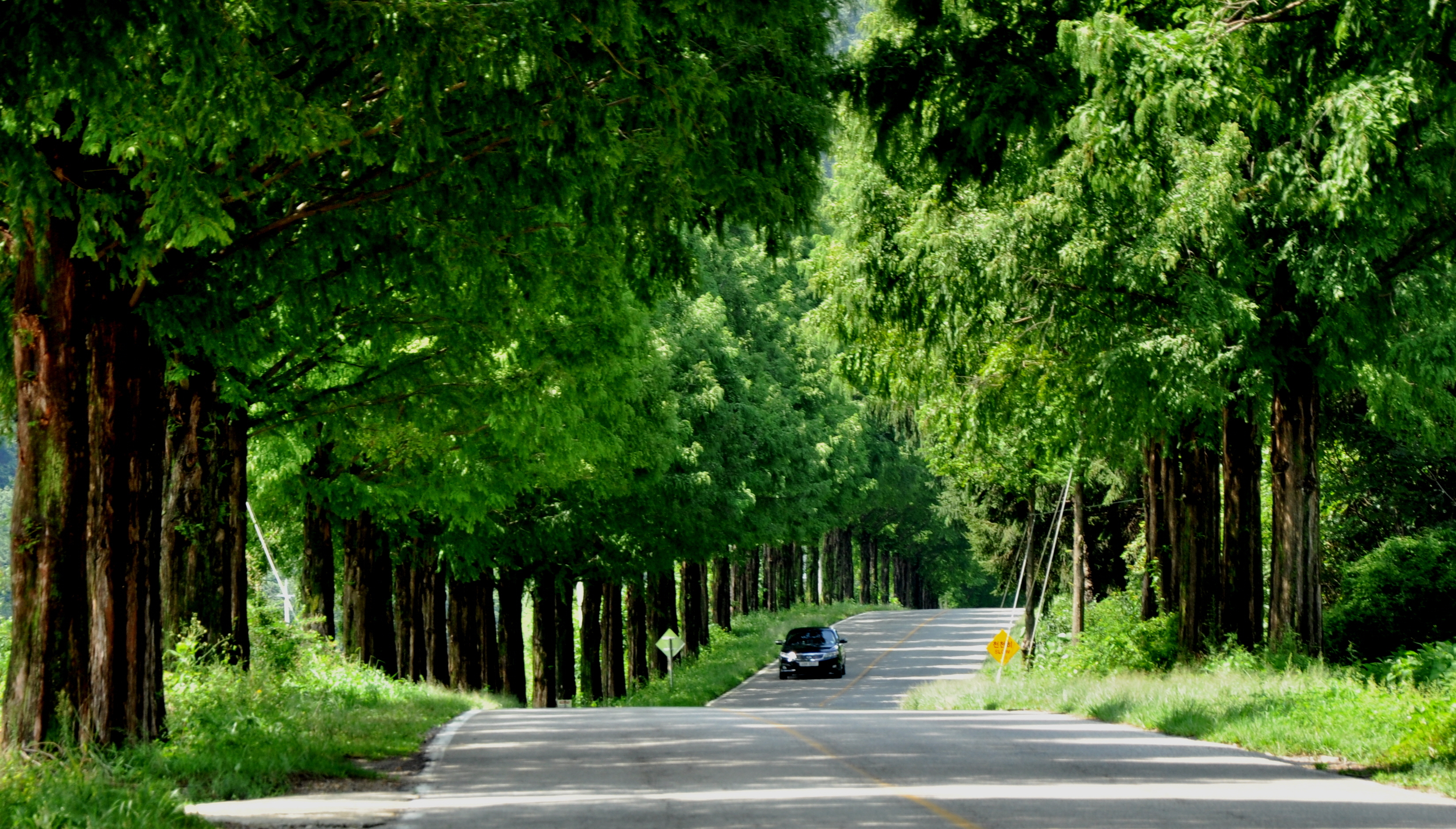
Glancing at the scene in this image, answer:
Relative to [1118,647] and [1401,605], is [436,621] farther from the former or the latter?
[1401,605]

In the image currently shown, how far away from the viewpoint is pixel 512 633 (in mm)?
47500

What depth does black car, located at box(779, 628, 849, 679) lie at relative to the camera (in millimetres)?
49344

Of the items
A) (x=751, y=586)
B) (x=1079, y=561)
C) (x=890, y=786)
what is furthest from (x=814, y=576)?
(x=890, y=786)

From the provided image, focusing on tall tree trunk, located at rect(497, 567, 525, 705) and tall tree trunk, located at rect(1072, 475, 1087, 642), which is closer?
tall tree trunk, located at rect(1072, 475, 1087, 642)

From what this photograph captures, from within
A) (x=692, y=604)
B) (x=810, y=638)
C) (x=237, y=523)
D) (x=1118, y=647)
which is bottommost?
(x=810, y=638)

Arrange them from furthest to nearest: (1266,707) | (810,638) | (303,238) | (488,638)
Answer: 1. (810,638)
2. (488,638)
3. (1266,707)
4. (303,238)

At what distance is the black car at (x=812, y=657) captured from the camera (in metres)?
49.3

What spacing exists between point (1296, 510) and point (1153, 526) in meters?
15.4

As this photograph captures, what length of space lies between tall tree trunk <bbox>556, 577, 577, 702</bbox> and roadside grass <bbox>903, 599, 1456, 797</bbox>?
21549 mm

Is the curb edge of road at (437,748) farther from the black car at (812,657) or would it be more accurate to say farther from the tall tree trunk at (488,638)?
the black car at (812,657)

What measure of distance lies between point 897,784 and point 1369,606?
688 inches

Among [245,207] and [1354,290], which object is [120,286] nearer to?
[245,207]

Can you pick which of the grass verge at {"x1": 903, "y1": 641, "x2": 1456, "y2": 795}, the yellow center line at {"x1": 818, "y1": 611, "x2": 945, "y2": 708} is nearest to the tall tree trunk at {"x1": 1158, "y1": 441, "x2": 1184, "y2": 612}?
the grass verge at {"x1": 903, "y1": 641, "x2": 1456, "y2": 795}

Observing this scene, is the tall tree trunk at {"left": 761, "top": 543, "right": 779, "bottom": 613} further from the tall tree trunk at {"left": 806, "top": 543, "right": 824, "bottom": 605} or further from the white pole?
the white pole
